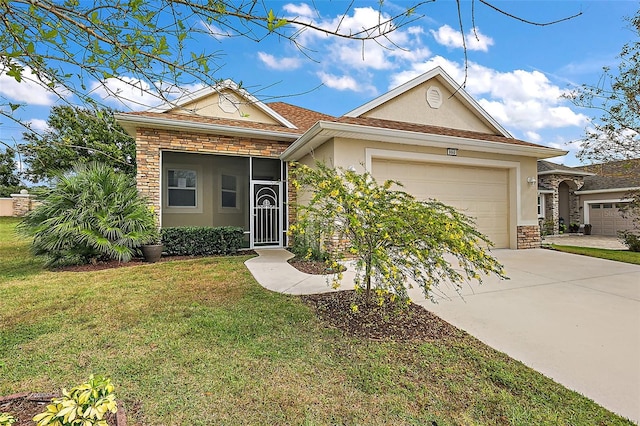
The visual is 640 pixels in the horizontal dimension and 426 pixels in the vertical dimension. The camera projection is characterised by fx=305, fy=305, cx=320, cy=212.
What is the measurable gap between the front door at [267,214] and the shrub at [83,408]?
864 centimetres

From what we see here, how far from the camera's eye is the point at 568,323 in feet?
12.3

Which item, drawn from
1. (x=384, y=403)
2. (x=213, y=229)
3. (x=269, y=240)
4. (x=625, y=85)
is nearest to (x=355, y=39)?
(x=384, y=403)

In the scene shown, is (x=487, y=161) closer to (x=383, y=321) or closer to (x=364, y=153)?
(x=364, y=153)

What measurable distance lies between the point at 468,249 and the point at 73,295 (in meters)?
5.76

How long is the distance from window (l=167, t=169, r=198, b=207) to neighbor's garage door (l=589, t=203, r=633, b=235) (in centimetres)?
2266

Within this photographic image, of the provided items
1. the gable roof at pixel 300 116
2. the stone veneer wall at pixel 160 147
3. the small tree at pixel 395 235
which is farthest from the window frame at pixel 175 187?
the small tree at pixel 395 235

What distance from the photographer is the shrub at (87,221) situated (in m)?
6.80

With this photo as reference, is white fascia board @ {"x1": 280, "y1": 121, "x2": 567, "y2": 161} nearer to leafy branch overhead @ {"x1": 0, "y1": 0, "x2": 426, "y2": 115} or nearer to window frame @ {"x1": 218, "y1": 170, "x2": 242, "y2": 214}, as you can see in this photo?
window frame @ {"x1": 218, "y1": 170, "x2": 242, "y2": 214}

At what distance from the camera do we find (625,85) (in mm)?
9250

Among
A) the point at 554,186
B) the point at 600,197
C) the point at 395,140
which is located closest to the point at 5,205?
the point at 395,140

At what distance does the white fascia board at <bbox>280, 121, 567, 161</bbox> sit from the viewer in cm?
729

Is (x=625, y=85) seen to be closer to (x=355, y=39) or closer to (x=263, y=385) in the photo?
(x=355, y=39)

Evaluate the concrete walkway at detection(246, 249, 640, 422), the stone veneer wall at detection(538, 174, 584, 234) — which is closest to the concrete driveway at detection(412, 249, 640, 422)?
the concrete walkway at detection(246, 249, 640, 422)

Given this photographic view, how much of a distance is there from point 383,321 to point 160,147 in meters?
8.18
